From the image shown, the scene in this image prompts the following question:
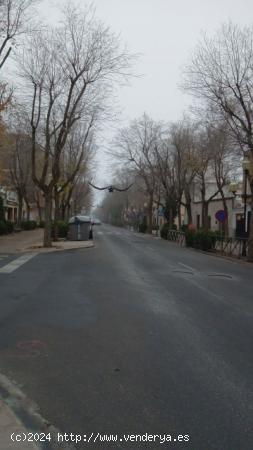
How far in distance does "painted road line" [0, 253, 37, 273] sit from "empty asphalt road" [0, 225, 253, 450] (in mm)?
3254

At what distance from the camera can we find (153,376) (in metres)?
5.78

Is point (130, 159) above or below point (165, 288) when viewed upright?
above

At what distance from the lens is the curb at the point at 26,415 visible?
4055 mm

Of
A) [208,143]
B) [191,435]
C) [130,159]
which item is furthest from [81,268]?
[130,159]

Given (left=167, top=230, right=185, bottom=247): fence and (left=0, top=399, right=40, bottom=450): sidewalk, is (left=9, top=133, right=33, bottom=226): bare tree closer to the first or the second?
(left=167, top=230, right=185, bottom=247): fence

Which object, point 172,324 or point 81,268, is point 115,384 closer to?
point 172,324

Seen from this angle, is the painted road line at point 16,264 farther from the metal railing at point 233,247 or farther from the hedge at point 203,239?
the hedge at point 203,239

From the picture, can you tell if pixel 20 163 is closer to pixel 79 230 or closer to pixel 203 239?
pixel 79 230

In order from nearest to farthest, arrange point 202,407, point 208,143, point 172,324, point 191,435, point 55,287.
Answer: point 191,435 → point 202,407 → point 172,324 → point 55,287 → point 208,143

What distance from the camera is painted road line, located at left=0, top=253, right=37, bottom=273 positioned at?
648 inches

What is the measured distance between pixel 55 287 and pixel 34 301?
203cm

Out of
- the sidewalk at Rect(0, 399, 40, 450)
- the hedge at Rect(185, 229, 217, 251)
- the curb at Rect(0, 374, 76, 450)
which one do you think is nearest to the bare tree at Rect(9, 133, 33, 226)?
the hedge at Rect(185, 229, 217, 251)

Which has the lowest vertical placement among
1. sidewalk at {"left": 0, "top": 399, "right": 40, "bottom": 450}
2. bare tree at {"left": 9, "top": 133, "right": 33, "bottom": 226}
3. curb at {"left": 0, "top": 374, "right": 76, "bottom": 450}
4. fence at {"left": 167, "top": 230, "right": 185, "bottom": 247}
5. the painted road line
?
curb at {"left": 0, "top": 374, "right": 76, "bottom": 450}

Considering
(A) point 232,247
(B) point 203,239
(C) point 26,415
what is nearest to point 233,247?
(A) point 232,247
